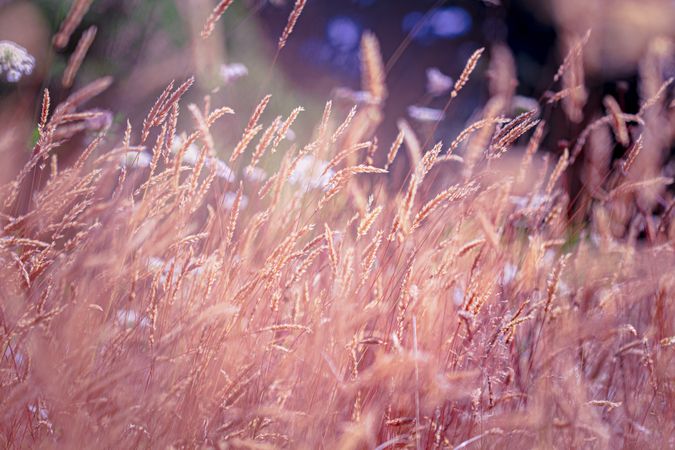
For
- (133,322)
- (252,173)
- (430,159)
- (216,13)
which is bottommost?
(133,322)

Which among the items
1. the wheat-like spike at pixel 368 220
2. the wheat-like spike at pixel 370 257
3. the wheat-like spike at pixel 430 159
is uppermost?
the wheat-like spike at pixel 430 159

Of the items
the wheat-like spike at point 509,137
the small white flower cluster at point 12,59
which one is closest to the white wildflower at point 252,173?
the wheat-like spike at point 509,137

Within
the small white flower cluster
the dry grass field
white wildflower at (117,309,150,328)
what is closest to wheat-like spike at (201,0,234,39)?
the dry grass field

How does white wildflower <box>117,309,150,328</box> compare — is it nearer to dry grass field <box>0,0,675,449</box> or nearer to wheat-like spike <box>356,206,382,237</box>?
dry grass field <box>0,0,675,449</box>

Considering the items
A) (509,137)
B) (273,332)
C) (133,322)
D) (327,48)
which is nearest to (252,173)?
(133,322)

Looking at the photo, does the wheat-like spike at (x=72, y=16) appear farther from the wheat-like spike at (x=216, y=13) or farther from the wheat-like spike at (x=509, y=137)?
the wheat-like spike at (x=509, y=137)

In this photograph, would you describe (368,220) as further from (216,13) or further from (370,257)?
(216,13)

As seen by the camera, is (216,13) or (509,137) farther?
(509,137)

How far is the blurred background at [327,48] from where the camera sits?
271 cm

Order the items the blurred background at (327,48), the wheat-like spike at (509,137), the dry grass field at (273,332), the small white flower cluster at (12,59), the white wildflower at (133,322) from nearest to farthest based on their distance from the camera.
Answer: the dry grass field at (273,332), the white wildflower at (133,322), the wheat-like spike at (509,137), the small white flower cluster at (12,59), the blurred background at (327,48)

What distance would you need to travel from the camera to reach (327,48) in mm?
4000

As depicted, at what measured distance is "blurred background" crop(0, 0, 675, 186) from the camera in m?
2.71

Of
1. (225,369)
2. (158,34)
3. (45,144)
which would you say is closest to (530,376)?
(225,369)

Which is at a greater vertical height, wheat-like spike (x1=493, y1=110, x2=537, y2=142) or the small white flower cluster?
wheat-like spike (x1=493, y1=110, x2=537, y2=142)
